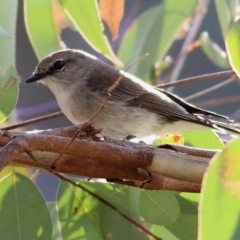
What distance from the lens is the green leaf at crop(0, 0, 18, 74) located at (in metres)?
1.35

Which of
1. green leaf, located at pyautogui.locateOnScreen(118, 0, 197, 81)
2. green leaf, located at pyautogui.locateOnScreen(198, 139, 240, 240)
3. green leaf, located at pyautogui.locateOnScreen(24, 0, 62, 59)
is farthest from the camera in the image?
green leaf, located at pyautogui.locateOnScreen(118, 0, 197, 81)

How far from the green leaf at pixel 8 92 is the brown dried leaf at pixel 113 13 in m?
0.44

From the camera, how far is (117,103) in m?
1.74

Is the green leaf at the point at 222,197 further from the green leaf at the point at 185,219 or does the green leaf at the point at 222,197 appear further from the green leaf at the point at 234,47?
the green leaf at the point at 185,219

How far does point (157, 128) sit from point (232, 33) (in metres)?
0.86

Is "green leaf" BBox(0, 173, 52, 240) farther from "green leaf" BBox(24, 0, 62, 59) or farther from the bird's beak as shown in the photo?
the bird's beak

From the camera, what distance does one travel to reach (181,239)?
1199mm

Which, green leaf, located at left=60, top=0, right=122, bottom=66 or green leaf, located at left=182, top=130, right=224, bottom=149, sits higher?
green leaf, located at left=60, top=0, right=122, bottom=66

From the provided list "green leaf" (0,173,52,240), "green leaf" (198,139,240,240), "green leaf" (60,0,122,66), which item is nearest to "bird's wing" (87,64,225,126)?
"green leaf" (60,0,122,66)

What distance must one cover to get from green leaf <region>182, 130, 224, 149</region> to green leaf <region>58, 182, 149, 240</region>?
207 mm

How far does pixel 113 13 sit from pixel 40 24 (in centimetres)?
20

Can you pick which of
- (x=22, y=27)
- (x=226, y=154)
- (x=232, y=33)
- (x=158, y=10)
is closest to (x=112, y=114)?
(x=158, y=10)

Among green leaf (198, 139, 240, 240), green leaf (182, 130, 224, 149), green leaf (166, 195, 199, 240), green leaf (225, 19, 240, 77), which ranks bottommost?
green leaf (166, 195, 199, 240)

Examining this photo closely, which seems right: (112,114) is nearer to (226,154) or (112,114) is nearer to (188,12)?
(188,12)
